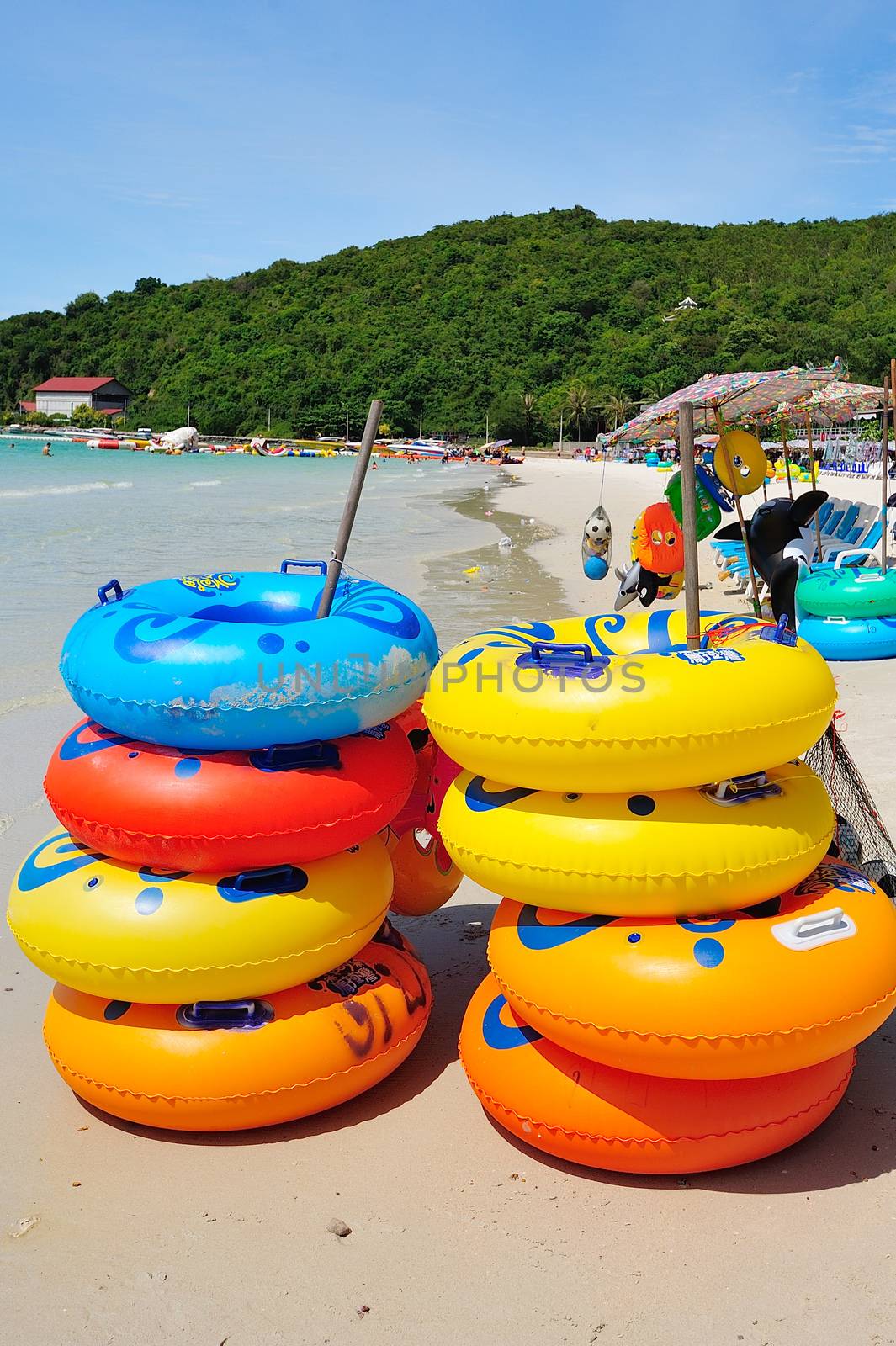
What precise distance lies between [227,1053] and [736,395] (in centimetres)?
473

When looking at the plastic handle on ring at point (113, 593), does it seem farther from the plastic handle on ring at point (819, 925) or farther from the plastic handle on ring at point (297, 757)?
the plastic handle on ring at point (819, 925)

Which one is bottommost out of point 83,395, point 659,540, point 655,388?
point 659,540

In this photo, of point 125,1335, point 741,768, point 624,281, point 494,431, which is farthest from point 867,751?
Answer: point 624,281

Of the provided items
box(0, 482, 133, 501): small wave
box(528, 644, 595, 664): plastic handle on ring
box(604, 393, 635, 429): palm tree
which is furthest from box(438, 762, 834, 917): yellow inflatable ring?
box(604, 393, 635, 429): palm tree

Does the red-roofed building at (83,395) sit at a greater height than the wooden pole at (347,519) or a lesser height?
greater

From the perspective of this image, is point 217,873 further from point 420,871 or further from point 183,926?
point 420,871

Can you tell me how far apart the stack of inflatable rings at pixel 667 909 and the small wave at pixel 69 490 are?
1506 inches

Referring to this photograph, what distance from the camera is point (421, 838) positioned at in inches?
180

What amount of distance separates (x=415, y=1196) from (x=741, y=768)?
61.8 inches

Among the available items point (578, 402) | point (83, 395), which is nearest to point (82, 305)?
point (83, 395)

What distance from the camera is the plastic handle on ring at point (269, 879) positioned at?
3.35m

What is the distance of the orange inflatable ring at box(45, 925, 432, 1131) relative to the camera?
3.29 meters


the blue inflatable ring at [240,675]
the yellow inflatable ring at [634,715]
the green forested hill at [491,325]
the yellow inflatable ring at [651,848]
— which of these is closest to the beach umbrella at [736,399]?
the yellow inflatable ring at [634,715]

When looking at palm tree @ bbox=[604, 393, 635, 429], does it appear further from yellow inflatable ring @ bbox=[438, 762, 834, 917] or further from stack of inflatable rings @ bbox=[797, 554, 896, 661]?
yellow inflatable ring @ bbox=[438, 762, 834, 917]
